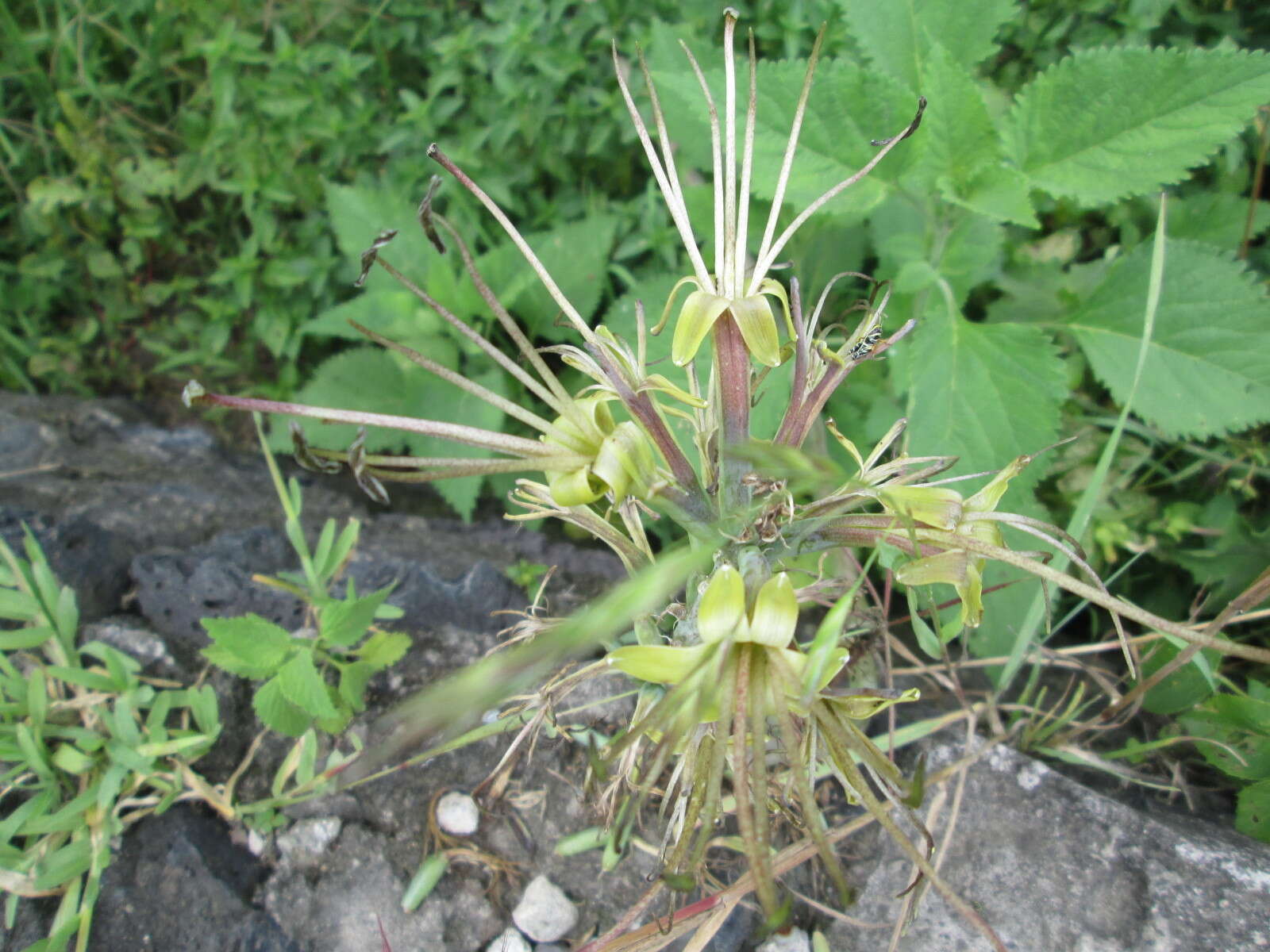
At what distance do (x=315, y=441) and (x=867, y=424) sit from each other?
1.50m

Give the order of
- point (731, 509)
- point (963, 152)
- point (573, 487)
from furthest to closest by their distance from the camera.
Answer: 1. point (963, 152)
2. point (731, 509)
3. point (573, 487)

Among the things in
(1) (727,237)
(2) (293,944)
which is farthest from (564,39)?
(2) (293,944)

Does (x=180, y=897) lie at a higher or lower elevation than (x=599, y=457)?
lower

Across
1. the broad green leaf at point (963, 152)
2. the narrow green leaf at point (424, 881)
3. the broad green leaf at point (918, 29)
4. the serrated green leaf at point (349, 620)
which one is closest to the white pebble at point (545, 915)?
the narrow green leaf at point (424, 881)

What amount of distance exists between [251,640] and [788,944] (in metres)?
1.11

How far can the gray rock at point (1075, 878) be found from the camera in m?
1.38

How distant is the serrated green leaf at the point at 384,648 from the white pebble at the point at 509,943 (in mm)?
548

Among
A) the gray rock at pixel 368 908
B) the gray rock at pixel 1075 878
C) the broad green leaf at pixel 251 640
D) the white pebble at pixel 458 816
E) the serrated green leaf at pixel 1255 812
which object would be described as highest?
the broad green leaf at pixel 251 640

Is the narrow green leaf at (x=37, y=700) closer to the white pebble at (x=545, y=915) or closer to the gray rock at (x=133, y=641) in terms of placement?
the gray rock at (x=133, y=641)

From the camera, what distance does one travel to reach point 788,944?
4.90ft

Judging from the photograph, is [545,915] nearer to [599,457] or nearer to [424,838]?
[424,838]

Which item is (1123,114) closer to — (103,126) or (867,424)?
(867,424)

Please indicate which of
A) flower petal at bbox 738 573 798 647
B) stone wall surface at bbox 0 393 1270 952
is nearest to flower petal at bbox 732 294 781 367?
flower petal at bbox 738 573 798 647

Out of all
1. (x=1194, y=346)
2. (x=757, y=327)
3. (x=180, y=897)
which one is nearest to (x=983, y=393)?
(x=1194, y=346)
